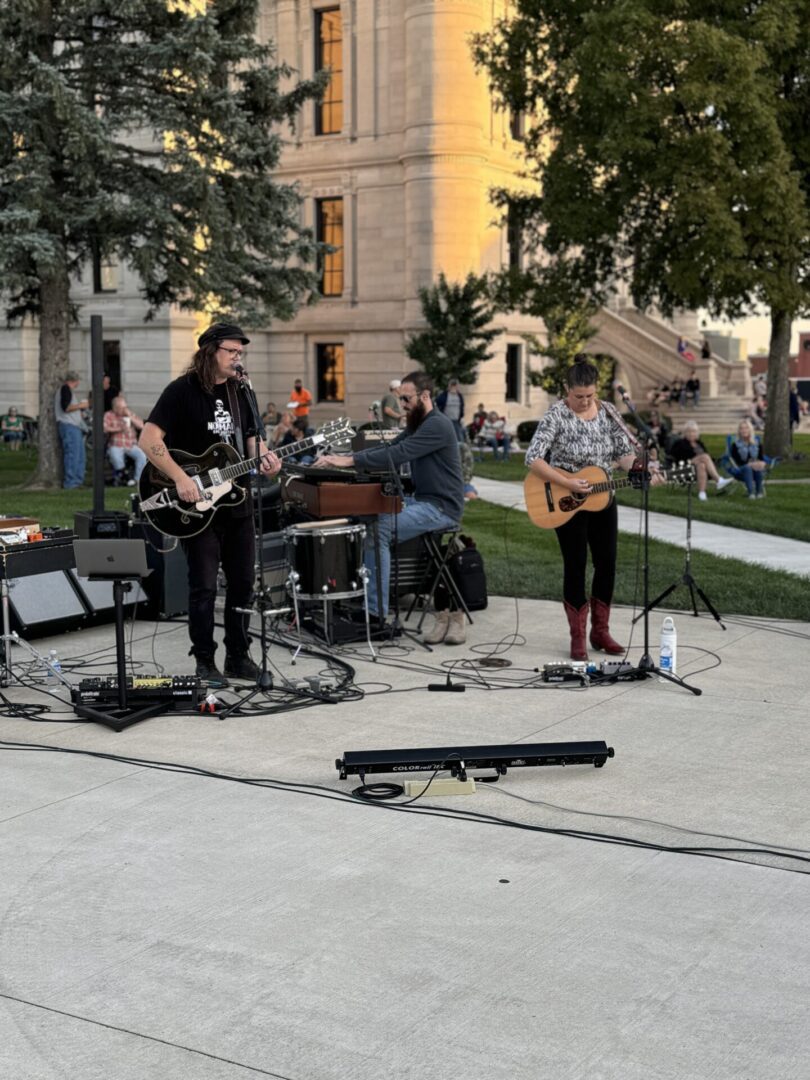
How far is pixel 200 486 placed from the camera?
799 centimetres

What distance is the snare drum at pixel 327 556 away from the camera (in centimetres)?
938

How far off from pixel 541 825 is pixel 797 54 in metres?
24.6

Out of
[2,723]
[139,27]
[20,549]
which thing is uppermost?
[139,27]

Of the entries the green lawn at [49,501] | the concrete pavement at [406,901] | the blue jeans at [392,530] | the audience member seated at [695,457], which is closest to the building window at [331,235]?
the green lawn at [49,501]

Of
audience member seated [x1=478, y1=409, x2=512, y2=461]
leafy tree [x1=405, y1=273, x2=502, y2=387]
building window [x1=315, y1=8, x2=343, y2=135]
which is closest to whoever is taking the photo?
audience member seated [x1=478, y1=409, x2=512, y2=461]

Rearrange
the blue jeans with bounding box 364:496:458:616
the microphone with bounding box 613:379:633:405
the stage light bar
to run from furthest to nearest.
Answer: the blue jeans with bounding box 364:496:458:616 < the microphone with bounding box 613:379:633:405 < the stage light bar

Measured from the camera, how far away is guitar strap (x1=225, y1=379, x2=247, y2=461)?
8203mm

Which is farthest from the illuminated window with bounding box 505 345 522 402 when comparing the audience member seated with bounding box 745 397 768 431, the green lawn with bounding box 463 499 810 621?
the green lawn with bounding box 463 499 810 621

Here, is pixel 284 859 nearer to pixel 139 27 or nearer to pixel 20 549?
pixel 20 549

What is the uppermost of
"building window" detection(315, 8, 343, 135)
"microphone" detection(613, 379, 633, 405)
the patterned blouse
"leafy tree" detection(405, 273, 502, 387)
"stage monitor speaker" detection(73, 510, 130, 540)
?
"building window" detection(315, 8, 343, 135)

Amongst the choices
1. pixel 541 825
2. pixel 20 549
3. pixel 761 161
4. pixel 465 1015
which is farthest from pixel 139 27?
pixel 465 1015

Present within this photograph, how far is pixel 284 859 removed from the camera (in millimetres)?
5145

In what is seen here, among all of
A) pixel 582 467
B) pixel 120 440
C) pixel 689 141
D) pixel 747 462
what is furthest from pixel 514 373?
pixel 582 467

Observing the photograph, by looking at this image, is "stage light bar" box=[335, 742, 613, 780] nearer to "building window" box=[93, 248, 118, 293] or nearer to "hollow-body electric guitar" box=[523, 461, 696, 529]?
"hollow-body electric guitar" box=[523, 461, 696, 529]
